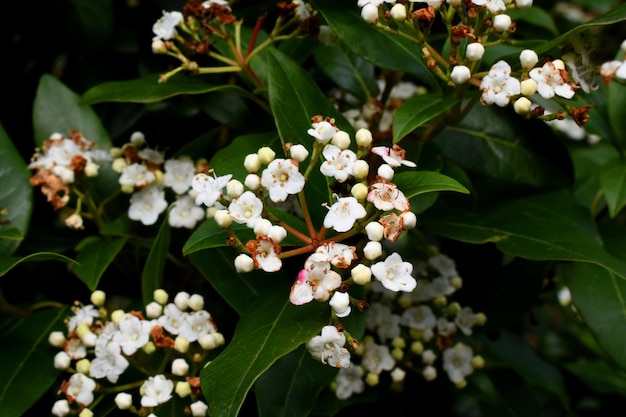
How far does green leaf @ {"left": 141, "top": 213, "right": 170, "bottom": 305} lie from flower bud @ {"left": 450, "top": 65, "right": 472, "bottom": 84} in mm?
735

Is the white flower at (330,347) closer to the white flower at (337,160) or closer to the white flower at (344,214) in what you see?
the white flower at (344,214)

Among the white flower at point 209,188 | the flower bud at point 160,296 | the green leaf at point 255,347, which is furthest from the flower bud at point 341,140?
the flower bud at point 160,296

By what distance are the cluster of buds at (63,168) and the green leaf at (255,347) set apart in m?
0.63

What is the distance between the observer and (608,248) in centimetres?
210

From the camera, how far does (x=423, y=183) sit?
4.85ft

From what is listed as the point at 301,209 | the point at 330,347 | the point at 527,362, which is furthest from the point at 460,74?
the point at 527,362

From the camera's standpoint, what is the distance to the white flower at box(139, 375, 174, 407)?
1615mm

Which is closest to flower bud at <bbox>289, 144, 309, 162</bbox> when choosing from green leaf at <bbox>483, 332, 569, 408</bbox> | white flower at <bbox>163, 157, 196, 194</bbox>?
white flower at <bbox>163, 157, 196, 194</bbox>

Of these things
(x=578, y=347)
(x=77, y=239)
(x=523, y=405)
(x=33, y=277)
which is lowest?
(x=578, y=347)

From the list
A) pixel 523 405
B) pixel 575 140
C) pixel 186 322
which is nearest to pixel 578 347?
pixel 575 140

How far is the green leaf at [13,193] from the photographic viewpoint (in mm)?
1932

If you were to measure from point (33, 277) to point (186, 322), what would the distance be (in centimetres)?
86

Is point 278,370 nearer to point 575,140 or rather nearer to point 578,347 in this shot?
point 575,140

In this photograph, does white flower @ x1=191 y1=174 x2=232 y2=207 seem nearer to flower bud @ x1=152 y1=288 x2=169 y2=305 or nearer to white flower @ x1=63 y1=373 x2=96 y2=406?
flower bud @ x1=152 y1=288 x2=169 y2=305
